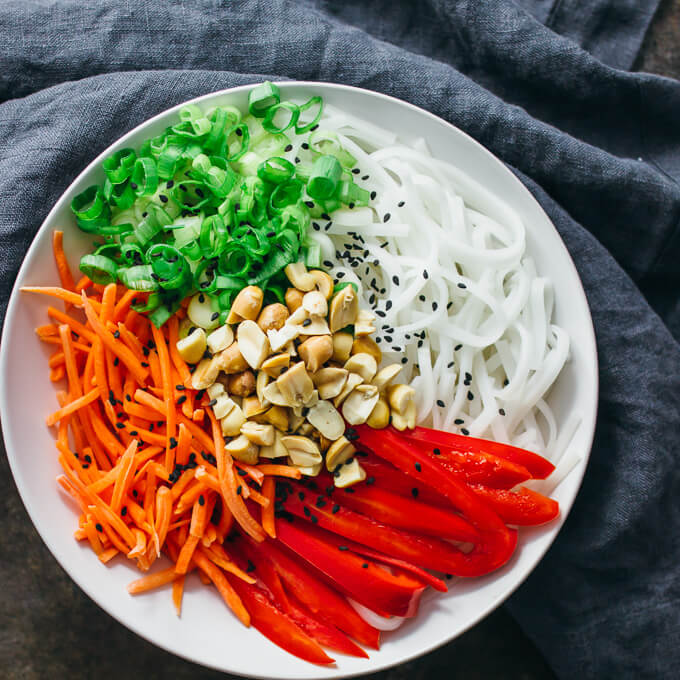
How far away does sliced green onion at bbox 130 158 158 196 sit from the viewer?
209 cm

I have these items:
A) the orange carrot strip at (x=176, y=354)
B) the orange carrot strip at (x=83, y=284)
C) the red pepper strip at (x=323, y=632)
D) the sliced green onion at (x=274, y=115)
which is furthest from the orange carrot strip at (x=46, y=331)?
the red pepper strip at (x=323, y=632)

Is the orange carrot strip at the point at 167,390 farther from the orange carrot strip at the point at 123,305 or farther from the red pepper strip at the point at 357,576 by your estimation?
the red pepper strip at the point at 357,576

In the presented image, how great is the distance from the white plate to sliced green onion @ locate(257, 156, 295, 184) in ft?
1.01

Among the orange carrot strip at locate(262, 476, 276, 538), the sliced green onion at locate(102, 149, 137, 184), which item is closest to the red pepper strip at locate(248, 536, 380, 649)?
the orange carrot strip at locate(262, 476, 276, 538)

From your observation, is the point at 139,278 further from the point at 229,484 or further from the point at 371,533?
the point at 371,533

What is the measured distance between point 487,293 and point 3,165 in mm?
1727

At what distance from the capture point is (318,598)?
217 cm

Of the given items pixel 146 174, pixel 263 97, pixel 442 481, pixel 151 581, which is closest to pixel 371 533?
pixel 442 481

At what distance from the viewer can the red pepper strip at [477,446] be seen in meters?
2.11

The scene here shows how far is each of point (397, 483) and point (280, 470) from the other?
376 mm

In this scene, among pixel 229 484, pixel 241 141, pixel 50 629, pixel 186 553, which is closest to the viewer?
pixel 229 484

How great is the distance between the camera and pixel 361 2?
9.64 ft

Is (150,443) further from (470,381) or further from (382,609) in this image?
(470,381)

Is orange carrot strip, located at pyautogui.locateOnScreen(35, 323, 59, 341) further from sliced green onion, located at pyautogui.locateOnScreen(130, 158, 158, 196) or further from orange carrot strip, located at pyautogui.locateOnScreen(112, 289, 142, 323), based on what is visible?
sliced green onion, located at pyautogui.locateOnScreen(130, 158, 158, 196)
